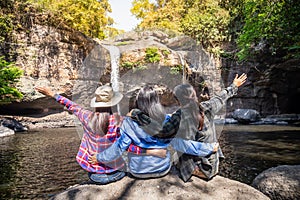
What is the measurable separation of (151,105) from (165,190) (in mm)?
963

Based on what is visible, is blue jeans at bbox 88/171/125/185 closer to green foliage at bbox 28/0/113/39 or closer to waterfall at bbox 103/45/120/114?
waterfall at bbox 103/45/120/114

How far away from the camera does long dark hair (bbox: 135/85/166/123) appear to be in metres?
2.34

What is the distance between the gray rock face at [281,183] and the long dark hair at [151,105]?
234 centimetres

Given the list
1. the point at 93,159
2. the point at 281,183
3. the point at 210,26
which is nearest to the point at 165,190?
the point at 93,159

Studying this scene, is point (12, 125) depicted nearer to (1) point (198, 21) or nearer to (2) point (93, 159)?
(2) point (93, 159)

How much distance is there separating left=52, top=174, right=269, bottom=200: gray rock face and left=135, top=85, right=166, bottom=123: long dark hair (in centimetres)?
80

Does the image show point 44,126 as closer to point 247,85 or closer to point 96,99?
point 96,99

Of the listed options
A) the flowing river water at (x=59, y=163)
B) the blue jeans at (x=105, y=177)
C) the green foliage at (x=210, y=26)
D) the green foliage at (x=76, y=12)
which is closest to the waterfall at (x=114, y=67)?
the green foliage at (x=76, y=12)

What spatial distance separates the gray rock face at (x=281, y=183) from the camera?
330 centimetres

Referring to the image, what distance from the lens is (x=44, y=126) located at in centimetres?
1667

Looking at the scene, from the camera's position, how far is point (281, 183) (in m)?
3.43

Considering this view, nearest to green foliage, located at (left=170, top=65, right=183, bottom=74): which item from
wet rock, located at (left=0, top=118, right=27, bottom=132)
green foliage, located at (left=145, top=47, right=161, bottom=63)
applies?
green foliage, located at (left=145, top=47, right=161, bottom=63)

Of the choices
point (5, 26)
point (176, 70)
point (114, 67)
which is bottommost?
point (176, 70)

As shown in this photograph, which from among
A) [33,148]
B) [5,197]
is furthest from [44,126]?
[5,197]
